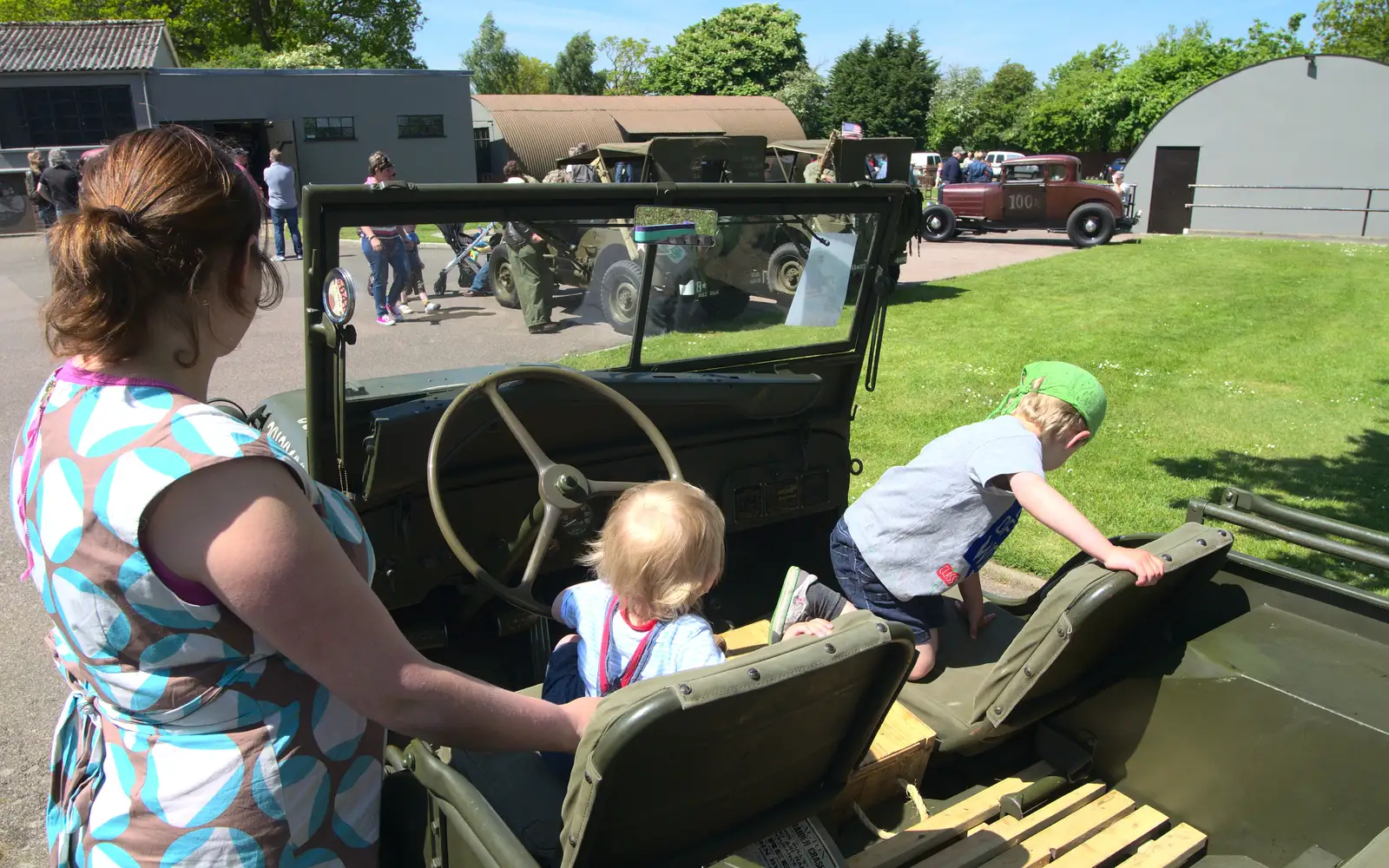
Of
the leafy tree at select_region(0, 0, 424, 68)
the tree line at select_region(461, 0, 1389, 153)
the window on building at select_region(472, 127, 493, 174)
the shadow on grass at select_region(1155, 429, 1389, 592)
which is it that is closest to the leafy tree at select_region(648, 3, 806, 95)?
the tree line at select_region(461, 0, 1389, 153)

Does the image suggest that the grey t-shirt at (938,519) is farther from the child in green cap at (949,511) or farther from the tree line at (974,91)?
the tree line at (974,91)

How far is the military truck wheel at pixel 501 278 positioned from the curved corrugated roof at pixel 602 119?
32.2 metres

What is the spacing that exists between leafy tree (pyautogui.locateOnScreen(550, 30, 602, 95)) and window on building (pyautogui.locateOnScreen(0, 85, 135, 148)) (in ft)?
171

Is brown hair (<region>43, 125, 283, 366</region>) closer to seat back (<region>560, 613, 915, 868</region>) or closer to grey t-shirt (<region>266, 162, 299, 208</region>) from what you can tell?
seat back (<region>560, 613, 915, 868</region>)

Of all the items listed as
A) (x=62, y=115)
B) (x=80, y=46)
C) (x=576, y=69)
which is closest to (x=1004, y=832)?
(x=62, y=115)

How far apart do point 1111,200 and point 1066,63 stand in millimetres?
56286

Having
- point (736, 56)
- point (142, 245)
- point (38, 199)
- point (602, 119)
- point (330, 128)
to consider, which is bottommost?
point (142, 245)

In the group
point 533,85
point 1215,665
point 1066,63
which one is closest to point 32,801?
point 1215,665

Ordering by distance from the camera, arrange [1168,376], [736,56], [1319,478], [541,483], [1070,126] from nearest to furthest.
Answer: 1. [541,483]
2. [1319,478]
3. [1168,376]
4. [1070,126]
5. [736,56]

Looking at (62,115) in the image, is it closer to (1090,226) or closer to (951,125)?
(1090,226)

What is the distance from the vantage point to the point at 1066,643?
246 cm

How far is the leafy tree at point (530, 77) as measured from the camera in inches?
3305

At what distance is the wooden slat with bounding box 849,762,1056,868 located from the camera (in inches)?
97.9

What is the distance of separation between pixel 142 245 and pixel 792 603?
207 cm
